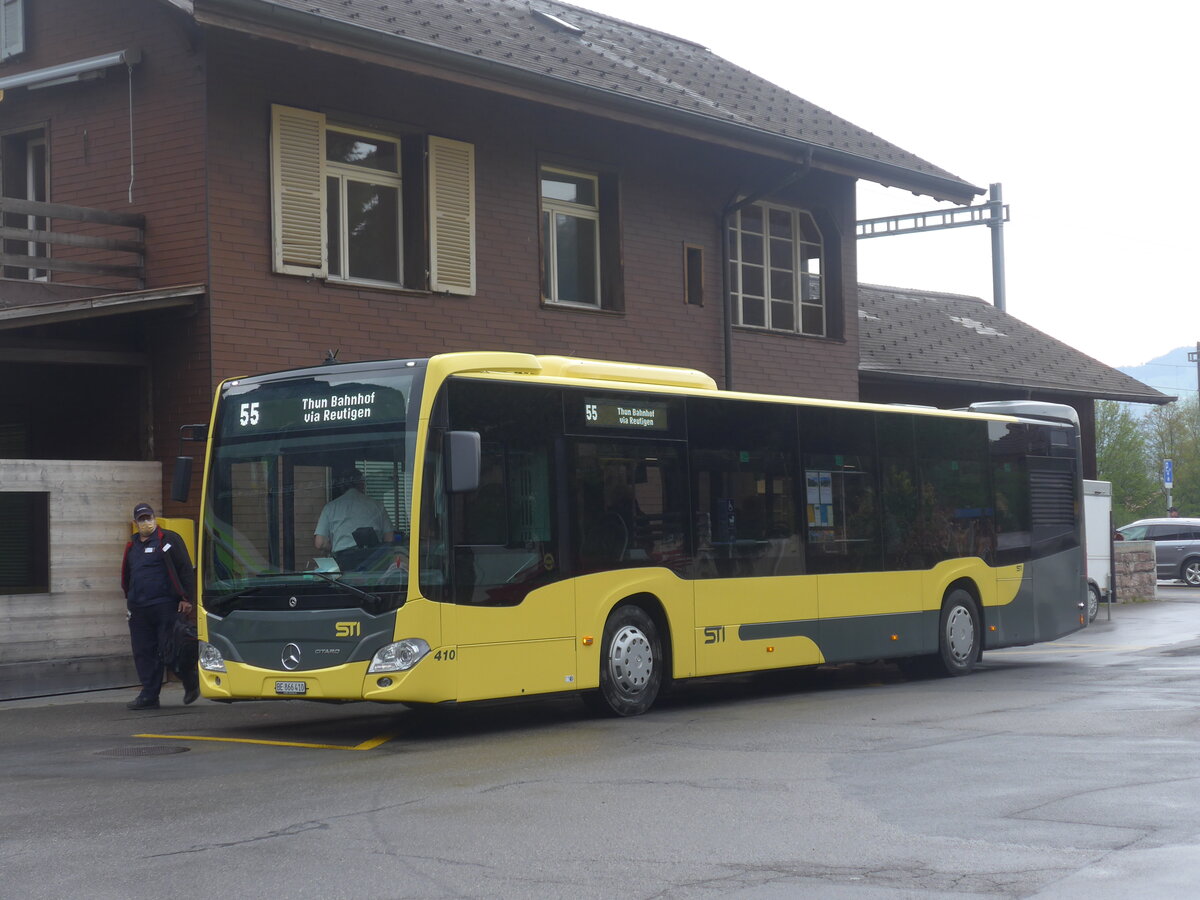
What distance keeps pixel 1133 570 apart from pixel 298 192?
20.8 meters

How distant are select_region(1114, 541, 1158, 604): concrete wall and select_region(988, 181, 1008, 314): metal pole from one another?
7.21 m

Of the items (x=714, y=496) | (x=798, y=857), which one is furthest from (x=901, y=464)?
(x=798, y=857)

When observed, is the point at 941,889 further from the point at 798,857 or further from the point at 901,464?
the point at 901,464

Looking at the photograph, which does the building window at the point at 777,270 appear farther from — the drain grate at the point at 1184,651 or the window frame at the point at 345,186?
the drain grate at the point at 1184,651

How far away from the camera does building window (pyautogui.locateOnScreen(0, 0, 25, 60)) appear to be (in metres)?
18.1

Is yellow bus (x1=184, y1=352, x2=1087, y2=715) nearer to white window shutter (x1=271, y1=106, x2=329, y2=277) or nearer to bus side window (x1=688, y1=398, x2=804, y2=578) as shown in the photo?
bus side window (x1=688, y1=398, x2=804, y2=578)

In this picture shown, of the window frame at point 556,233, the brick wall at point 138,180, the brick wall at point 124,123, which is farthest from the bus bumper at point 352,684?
the window frame at point 556,233

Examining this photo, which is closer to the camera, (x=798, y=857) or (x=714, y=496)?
(x=798, y=857)

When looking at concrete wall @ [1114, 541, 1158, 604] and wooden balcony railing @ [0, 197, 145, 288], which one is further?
concrete wall @ [1114, 541, 1158, 604]

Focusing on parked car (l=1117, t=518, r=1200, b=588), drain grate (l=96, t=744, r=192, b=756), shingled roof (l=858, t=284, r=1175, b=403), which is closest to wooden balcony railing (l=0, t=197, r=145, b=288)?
drain grate (l=96, t=744, r=192, b=756)

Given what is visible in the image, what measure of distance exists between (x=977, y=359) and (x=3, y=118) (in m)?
17.8

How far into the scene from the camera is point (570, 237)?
20250 millimetres

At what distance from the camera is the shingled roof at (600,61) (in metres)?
16.1

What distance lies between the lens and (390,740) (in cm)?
1149
